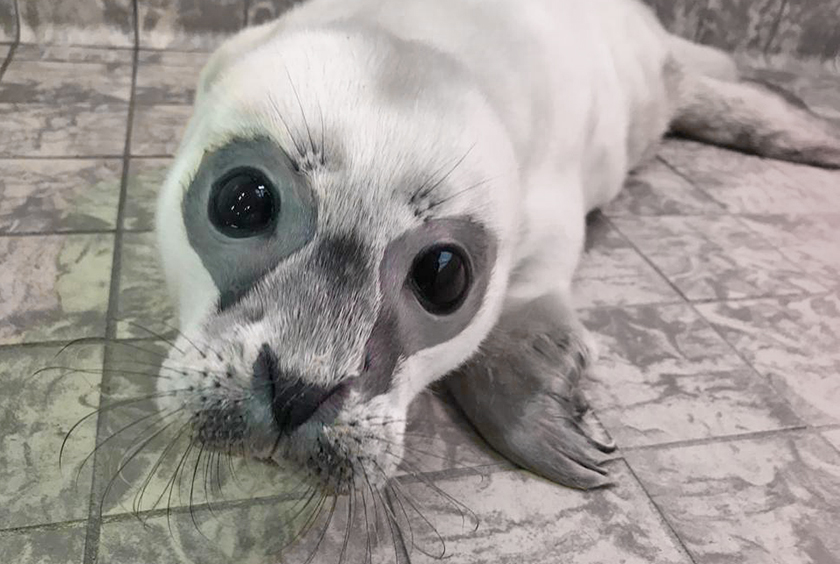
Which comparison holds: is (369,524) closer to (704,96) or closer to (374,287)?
(374,287)

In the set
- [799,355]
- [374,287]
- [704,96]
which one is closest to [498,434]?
[374,287]

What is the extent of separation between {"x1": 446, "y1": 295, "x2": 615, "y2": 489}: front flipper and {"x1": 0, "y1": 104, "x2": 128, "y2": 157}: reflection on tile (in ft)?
3.56

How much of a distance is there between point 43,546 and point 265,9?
2.11 meters

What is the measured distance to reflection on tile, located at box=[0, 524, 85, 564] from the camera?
94 cm

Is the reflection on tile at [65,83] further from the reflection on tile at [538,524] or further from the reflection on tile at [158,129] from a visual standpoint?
the reflection on tile at [538,524]

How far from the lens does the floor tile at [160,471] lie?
3.40ft

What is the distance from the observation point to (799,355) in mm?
1483

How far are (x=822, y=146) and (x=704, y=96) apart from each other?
0.34 m

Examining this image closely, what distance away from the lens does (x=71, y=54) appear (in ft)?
8.04

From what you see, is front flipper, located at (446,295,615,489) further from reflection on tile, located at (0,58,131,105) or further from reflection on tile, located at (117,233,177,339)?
reflection on tile, located at (0,58,131,105)

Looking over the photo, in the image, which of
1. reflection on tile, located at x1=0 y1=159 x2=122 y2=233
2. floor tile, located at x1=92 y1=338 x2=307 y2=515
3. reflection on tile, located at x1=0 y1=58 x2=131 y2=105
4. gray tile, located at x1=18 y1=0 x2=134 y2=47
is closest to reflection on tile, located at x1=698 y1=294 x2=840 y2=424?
floor tile, located at x1=92 y1=338 x2=307 y2=515

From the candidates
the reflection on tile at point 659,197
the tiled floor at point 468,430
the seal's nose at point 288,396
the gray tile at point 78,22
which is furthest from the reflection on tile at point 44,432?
the gray tile at point 78,22

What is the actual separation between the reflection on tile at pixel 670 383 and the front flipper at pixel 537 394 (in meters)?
0.08

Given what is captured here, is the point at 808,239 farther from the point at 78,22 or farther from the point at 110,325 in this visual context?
the point at 78,22
